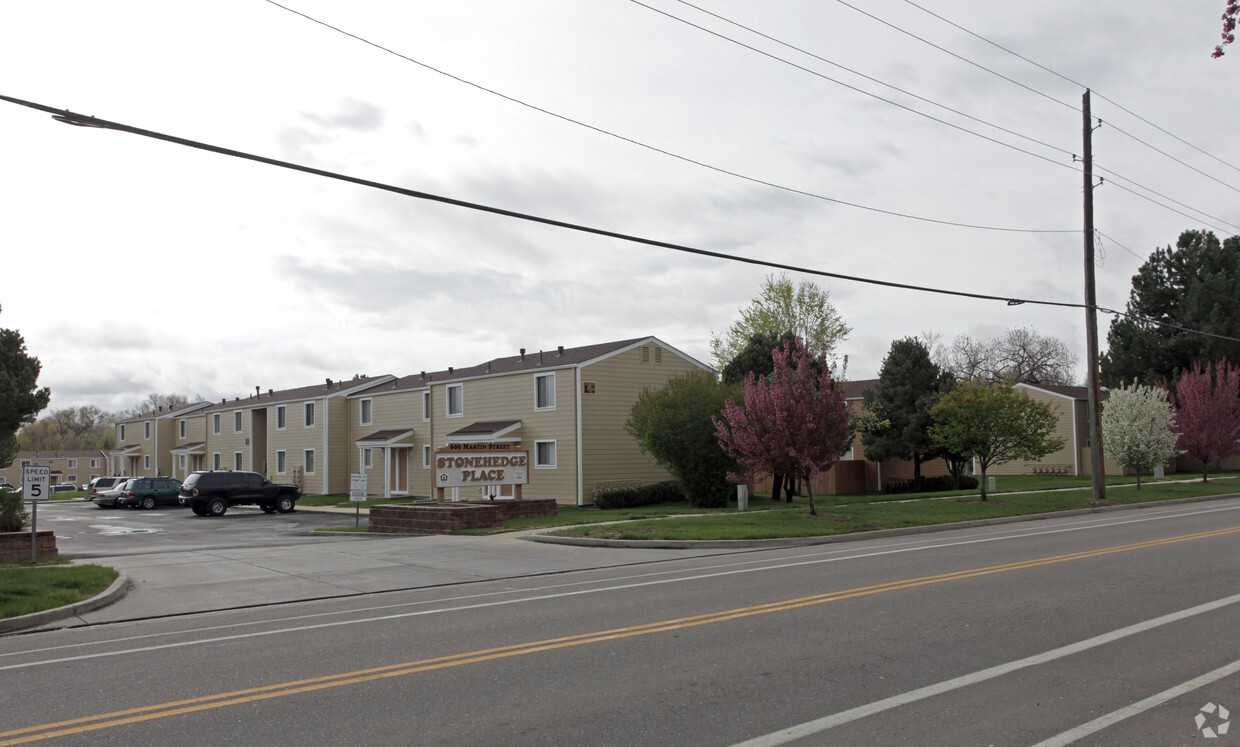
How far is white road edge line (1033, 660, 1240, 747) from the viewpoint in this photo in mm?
5199

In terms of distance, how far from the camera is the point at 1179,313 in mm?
52000

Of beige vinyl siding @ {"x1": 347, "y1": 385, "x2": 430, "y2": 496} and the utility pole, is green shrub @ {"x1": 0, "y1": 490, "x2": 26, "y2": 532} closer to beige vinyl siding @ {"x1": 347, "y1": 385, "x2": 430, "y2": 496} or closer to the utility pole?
beige vinyl siding @ {"x1": 347, "y1": 385, "x2": 430, "y2": 496}

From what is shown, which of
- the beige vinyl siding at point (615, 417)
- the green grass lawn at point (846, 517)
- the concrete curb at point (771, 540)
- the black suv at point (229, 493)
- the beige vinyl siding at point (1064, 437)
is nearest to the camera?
the concrete curb at point (771, 540)

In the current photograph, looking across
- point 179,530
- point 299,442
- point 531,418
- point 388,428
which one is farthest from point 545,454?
point 299,442

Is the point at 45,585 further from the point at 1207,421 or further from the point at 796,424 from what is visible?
the point at 1207,421

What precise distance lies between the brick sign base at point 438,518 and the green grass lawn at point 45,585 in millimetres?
9223

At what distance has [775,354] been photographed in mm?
21469

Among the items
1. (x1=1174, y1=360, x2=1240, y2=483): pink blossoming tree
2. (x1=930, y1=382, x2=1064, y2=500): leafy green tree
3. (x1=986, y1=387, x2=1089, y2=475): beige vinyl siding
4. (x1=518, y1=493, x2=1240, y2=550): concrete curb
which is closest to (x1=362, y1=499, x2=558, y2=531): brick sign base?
(x1=518, y1=493, x2=1240, y2=550): concrete curb

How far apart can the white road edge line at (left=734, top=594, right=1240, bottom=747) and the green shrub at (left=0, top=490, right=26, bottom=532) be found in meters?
17.1

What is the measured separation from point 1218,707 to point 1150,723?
70cm

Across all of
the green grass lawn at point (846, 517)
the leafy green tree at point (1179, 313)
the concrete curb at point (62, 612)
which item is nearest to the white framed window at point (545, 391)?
the green grass lawn at point (846, 517)

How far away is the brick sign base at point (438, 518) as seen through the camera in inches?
885

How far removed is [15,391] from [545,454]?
1861 cm

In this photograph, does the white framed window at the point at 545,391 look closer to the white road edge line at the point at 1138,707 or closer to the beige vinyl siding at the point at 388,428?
the beige vinyl siding at the point at 388,428
